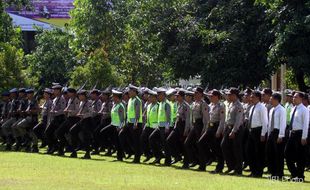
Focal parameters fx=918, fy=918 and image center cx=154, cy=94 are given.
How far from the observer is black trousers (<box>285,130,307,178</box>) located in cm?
2056

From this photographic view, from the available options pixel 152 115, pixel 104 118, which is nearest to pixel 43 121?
pixel 104 118

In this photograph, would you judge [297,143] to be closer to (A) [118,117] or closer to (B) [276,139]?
(B) [276,139]

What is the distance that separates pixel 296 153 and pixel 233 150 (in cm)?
212

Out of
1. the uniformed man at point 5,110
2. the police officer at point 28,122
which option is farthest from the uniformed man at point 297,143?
the uniformed man at point 5,110

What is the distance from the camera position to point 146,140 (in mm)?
25812

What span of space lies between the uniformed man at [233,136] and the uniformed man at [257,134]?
30 centimetres

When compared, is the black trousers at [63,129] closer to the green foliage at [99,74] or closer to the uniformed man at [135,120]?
the uniformed man at [135,120]

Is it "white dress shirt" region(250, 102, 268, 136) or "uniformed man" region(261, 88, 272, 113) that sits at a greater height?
"uniformed man" region(261, 88, 272, 113)

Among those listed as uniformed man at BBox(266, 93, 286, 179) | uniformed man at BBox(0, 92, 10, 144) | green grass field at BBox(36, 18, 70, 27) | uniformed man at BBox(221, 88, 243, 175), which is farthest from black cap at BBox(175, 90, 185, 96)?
green grass field at BBox(36, 18, 70, 27)

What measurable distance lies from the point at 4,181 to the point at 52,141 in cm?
954

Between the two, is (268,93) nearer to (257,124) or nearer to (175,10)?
(257,124)

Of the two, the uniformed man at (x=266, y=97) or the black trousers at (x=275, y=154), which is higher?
the uniformed man at (x=266, y=97)

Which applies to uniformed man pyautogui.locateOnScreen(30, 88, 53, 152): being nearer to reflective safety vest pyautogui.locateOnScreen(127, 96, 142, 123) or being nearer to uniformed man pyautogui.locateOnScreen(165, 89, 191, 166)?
reflective safety vest pyautogui.locateOnScreen(127, 96, 142, 123)

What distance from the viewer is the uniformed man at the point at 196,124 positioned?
76.5 ft
